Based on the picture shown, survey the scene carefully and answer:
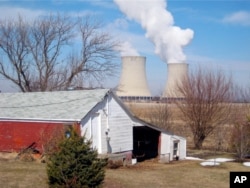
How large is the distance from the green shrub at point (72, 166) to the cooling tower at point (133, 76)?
40762 mm

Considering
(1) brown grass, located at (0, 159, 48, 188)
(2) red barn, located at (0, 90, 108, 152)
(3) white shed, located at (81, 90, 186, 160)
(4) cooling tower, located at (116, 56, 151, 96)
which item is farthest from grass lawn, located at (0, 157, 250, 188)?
(4) cooling tower, located at (116, 56, 151, 96)

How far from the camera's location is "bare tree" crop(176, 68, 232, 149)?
37.5 meters

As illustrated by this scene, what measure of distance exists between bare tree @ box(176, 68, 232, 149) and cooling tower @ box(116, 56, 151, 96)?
14884mm

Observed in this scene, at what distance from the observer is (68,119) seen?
21062 mm

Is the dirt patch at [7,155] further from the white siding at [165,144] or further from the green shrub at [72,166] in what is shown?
the green shrub at [72,166]

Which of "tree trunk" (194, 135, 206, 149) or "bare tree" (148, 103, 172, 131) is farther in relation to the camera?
"bare tree" (148, 103, 172, 131)

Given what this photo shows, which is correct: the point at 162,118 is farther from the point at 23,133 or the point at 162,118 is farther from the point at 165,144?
the point at 23,133

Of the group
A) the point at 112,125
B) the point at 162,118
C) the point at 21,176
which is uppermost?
the point at 112,125

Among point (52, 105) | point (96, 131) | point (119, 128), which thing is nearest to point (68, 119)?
point (96, 131)

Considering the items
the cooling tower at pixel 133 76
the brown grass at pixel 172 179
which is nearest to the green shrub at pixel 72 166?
the brown grass at pixel 172 179

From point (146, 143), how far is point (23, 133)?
30.3 ft

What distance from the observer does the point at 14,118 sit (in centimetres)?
2306

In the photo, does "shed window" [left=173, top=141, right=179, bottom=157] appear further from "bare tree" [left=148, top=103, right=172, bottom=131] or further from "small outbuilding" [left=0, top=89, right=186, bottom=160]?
"bare tree" [left=148, top=103, right=172, bottom=131]

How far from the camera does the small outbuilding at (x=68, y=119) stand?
847 inches
